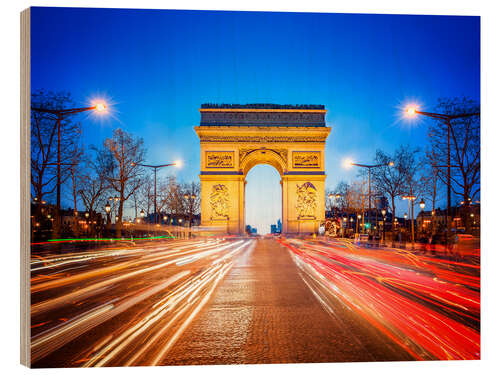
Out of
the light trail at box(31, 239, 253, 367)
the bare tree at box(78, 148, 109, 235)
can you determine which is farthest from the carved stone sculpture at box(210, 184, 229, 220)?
the light trail at box(31, 239, 253, 367)

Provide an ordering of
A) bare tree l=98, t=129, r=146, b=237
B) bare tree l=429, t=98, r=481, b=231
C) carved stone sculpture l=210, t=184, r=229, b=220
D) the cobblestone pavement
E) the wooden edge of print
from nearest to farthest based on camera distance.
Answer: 1. the cobblestone pavement
2. the wooden edge of print
3. bare tree l=429, t=98, r=481, b=231
4. bare tree l=98, t=129, r=146, b=237
5. carved stone sculpture l=210, t=184, r=229, b=220

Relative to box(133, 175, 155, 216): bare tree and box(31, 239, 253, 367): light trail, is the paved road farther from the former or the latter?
box(133, 175, 155, 216): bare tree

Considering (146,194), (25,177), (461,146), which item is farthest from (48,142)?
(146,194)

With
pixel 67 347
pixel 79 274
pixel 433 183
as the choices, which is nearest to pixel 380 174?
pixel 433 183

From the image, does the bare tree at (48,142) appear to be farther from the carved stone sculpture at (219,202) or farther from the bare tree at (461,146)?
the carved stone sculpture at (219,202)

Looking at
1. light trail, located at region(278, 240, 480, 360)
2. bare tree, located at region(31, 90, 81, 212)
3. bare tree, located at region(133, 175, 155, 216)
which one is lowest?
light trail, located at region(278, 240, 480, 360)

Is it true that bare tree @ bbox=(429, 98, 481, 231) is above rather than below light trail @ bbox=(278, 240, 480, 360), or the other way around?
above
